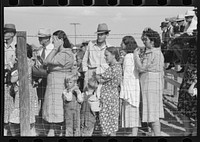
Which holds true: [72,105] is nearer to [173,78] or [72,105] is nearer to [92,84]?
[92,84]

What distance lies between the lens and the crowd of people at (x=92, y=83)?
6070mm

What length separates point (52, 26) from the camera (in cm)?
602

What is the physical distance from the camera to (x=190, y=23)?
609cm

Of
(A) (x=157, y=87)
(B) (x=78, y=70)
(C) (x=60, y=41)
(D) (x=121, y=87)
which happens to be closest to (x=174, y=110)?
(A) (x=157, y=87)

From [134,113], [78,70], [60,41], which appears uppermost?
[60,41]

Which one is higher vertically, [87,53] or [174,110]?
[87,53]

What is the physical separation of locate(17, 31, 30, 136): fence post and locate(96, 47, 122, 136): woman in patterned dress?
3.16ft

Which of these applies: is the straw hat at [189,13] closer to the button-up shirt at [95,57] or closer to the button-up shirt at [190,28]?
the button-up shirt at [190,28]

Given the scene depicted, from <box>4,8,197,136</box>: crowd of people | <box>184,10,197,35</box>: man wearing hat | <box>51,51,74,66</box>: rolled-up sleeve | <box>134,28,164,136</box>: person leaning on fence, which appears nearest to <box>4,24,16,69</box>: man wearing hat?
<box>4,8,197,136</box>: crowd of people

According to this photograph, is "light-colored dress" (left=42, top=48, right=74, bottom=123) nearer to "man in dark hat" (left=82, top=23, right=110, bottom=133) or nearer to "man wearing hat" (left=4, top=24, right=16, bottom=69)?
"man in dark hat" (left=82, top=23, right=110, bottom=133)

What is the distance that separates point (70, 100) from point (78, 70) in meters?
0.42

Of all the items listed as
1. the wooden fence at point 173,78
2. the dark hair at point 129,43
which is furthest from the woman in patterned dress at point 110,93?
the wooden fence at point 173,78

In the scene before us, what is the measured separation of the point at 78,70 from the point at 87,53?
0.25 metres

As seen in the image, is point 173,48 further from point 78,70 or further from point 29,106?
point 29,106
